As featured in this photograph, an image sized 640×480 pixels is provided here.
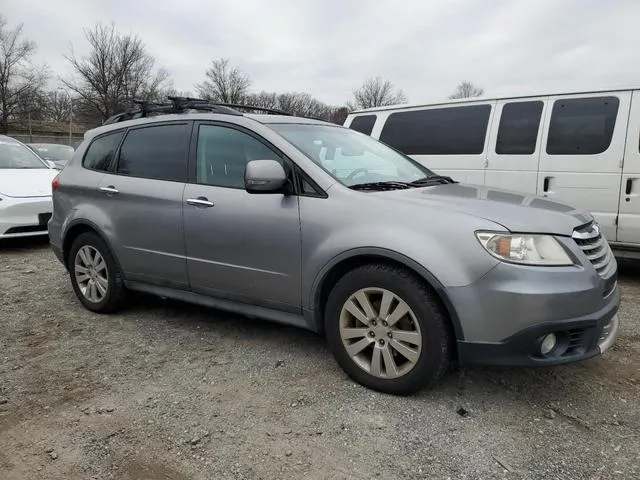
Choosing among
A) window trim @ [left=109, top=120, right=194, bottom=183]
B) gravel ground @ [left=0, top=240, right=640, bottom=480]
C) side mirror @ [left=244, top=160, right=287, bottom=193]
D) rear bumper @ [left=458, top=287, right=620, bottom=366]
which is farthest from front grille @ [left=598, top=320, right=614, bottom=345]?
window trim @ [left=109, top=120, right=194, bottom=183]

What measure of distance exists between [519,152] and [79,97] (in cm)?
4750

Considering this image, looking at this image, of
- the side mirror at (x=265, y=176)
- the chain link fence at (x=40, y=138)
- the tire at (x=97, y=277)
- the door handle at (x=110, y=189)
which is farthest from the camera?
the chain link fence at (x=40, y=138)

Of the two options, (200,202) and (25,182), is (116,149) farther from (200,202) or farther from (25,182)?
(25,182)

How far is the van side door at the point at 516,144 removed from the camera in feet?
17.4

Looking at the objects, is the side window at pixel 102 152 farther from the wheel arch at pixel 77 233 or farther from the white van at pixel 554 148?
the white van at pixel 554 148

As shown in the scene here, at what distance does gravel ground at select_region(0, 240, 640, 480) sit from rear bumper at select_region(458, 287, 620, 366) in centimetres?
33

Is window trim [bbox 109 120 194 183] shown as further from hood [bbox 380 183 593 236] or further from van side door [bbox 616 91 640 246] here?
van side door [bbox 616 91 640 246]

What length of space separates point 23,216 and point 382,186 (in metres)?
5.68

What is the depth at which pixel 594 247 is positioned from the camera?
2.73 m

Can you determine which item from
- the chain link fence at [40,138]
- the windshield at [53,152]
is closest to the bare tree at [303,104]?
the chain link fence at [40,138]

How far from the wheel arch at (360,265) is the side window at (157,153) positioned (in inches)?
52.8

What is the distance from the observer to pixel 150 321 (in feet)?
13.4

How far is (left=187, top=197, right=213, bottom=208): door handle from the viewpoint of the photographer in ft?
11.1

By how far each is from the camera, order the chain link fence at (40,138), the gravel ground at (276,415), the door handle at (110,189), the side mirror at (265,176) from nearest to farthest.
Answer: the gravel ground at (276,415), the side mirror at (265,176), the door handle at (110,189), the chain link fence at (40,138)
